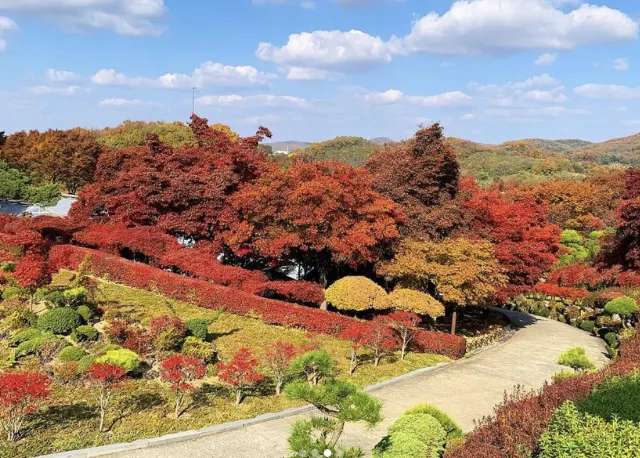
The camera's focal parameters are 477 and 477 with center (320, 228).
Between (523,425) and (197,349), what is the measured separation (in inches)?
324

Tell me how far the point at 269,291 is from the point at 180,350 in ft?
26.0

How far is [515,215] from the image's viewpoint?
2188 centimetres

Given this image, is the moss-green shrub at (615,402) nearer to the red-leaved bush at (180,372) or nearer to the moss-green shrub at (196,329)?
the red-leaved bush at (180,372)

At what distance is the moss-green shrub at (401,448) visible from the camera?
23.0 feet

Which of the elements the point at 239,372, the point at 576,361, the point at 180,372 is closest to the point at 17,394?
the point at 180,372

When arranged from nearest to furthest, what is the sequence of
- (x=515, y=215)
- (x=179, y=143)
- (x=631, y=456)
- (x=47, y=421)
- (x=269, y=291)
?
(x=631, y=456), (x=47, y=421), (x=269, y=291), (x=515, y=215), (x=179, y=143)

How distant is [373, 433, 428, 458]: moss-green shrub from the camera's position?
7.01m

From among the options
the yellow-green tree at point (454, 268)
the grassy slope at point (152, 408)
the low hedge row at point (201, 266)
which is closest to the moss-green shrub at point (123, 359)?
the grassy slope at point (152, 408)

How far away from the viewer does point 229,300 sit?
57.6 ft

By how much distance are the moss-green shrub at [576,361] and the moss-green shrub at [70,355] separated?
45.5 ft

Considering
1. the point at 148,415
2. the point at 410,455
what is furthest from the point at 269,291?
the point at 410,455

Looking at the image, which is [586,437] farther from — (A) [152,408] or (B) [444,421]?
(A) [152,408]

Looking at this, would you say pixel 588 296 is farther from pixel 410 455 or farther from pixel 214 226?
pixel 410 455

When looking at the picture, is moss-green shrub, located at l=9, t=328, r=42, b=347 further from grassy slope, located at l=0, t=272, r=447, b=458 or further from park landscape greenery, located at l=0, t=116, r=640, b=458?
grassy slope, located at l=0, t=272, r=447, b=458
